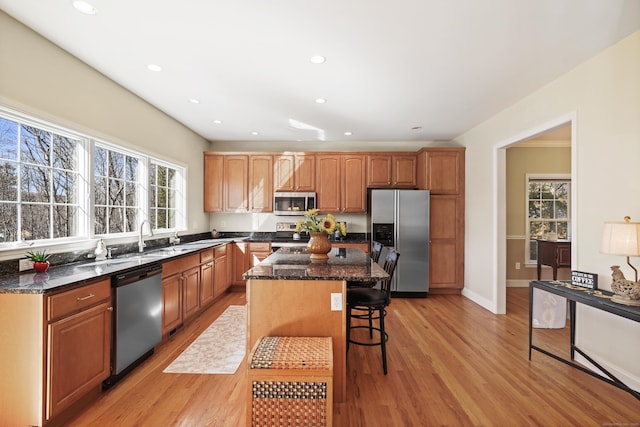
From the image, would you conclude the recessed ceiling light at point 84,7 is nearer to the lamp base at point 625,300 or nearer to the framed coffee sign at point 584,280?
the lamp base at point 625,300

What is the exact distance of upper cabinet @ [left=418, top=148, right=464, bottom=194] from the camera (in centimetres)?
489

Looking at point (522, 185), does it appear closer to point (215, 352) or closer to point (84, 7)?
point (215, 352)

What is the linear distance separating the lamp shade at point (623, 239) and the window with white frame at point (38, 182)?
431cm

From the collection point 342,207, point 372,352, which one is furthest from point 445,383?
point 342,207

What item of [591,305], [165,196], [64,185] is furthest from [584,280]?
[165,196]

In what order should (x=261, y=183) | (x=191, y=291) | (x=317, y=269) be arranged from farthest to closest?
(x=261, y=183) < (x=191, y=291) < (x=317, y=269)

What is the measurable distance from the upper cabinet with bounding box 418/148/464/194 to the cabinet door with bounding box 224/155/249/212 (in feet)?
10.2

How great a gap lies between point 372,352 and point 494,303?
2.17 metres

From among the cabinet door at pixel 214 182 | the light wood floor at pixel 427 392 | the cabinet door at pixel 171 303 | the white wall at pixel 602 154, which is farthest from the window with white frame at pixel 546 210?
the cabinet door at pixel 171 303

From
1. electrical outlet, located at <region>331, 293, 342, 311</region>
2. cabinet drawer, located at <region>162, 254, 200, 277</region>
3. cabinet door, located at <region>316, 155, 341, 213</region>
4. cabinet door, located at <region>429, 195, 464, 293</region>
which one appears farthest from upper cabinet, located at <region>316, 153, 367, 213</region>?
electrical outlet, located at <region>331, 293, 342, 311</region>

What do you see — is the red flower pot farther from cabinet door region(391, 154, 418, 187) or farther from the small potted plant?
cabinet door region(391, 154, 418, 187)

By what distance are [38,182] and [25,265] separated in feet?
2.29

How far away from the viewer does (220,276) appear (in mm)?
4488

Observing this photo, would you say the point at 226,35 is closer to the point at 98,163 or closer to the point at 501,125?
the point at 98,163
